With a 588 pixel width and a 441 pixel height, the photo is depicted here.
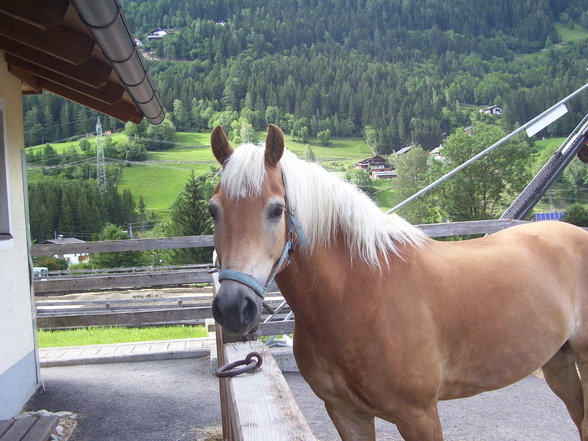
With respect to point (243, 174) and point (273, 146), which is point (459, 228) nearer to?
point (273, 146)

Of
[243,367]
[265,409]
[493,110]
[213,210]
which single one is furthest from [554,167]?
[493,110]

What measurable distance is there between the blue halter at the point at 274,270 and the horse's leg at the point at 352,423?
2.64 feet

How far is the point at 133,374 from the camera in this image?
223 inches

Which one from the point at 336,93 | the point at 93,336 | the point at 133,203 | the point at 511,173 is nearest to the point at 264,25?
the point at 336,93

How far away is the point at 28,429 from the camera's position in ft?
8.92

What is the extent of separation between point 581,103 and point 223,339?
71.4 metres

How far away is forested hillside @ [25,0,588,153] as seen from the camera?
250 ft

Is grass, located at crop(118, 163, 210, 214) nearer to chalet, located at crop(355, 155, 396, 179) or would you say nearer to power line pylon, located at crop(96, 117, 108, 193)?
power line pylon, located at crop(96, 117, 108, 193)

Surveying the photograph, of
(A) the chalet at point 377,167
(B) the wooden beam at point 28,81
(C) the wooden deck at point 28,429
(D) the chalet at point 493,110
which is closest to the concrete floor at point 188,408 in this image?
(C) the wooden deck at point 28,429

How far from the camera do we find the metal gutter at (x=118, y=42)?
2.01 m

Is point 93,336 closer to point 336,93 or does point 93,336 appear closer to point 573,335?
point 573,335

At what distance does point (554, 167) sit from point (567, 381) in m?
13.2

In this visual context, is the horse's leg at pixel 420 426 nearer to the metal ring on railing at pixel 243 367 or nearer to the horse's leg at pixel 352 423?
the horse's leg at pixel 352 423

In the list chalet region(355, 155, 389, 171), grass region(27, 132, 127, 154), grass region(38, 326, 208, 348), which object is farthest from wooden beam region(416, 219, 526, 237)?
grass region(27, 132, 127, 154)
